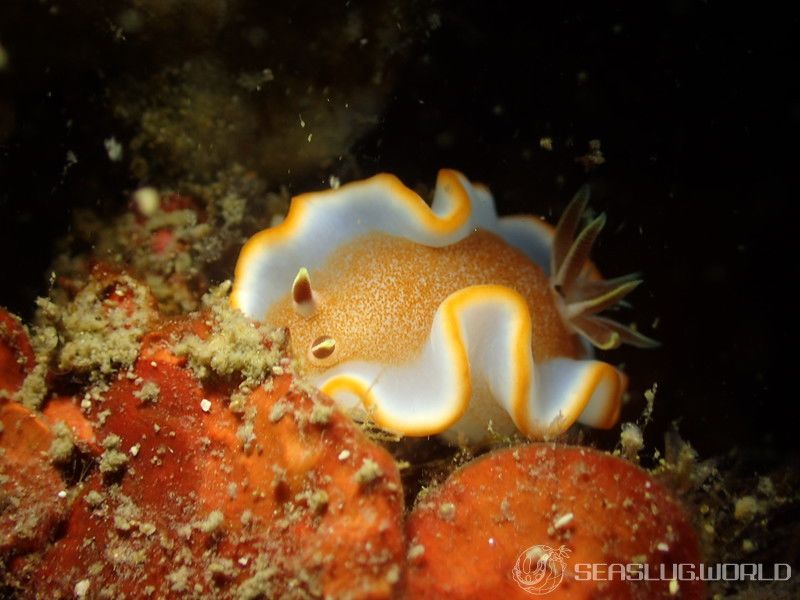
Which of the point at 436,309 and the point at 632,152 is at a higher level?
the point at 632,152

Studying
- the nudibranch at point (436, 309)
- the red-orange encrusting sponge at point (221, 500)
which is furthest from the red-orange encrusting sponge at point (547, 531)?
the nudibranch at point (436, 309)

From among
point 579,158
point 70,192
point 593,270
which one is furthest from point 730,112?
point 70,192

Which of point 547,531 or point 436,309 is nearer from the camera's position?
point 547,531

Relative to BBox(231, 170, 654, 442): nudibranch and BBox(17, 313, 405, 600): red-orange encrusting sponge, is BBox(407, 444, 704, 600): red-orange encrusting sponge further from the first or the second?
BBox(231, 170, 654, 442): nudibranch

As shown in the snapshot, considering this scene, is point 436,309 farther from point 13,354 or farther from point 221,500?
point 13,354

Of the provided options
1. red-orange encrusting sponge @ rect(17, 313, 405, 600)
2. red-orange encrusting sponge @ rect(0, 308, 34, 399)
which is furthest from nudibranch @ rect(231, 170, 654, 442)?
red-orange encrusting sponge @ rect(0, 308, 34, 399)

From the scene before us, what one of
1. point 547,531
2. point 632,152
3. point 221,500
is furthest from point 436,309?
point 632,152
